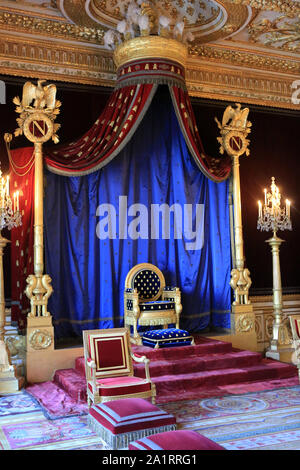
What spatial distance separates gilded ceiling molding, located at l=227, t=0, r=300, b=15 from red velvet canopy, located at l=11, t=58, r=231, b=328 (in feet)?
3.52

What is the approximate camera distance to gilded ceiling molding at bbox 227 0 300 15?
5.68 metres

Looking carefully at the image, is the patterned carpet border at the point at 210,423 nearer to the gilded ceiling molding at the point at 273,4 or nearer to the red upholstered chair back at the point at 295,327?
the red upholstered chair back at the point at 295,327

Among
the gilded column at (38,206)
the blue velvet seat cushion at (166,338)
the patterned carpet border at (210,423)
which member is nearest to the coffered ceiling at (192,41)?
the gilded column at (38,206)

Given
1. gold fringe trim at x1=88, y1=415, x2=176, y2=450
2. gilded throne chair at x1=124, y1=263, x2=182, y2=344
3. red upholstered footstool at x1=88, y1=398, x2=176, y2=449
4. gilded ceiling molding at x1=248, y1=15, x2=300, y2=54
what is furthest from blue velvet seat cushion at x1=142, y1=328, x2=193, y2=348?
gilded ceiling molding at x1=248, y1=15, x2=300, y2=54

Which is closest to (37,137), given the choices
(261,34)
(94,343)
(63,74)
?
(63,74)

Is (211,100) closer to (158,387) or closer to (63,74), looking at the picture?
(63,74)

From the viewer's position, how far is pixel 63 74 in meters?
6.58

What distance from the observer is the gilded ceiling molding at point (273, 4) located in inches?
223

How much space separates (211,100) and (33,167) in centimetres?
316

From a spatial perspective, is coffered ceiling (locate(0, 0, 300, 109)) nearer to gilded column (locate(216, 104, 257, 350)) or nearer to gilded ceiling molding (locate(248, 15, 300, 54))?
gilded ceiling molding (locate(248, 15, 300, 54))

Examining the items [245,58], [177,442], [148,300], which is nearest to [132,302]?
[148,300]

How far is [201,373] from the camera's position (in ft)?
17.4

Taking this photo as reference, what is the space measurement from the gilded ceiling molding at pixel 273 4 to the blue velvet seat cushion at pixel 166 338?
3935 millimetres

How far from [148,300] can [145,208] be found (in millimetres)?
1281
